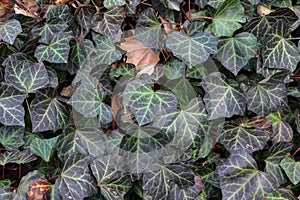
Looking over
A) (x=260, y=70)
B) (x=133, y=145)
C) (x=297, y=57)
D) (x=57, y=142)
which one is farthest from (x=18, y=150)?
(x=297, y=57)

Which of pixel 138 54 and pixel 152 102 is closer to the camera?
pixel 152 102

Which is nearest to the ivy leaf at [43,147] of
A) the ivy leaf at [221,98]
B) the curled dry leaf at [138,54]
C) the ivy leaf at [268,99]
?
the curled dry leaf at [138,54]

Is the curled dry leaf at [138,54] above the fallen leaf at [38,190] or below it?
above

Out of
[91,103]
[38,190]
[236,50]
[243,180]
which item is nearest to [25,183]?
[38,190]

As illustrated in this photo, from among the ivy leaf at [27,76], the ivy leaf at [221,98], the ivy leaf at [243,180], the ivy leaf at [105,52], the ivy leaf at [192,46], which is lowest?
the ivy leaf at [243,180]

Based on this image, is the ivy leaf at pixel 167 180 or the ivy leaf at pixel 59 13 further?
the ivy leaf at pixel 59 13

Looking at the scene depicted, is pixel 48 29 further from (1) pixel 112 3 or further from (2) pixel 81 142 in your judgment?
(2) pixel 81 142

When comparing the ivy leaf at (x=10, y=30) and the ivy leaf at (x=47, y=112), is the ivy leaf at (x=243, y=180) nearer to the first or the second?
the ivy leaf at (x=47, y=112)
